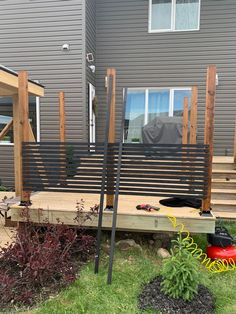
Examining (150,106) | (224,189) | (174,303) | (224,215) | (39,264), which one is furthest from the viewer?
(150,106)

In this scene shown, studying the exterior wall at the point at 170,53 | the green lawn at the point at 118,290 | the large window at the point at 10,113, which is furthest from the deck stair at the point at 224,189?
the large window at the point at 10,113

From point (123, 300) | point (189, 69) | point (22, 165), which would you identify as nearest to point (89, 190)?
point (22, 165)

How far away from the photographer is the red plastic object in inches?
130

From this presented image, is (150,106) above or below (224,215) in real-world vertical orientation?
above

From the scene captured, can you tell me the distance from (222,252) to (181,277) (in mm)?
1076

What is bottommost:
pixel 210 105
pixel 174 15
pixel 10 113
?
pixel 210 105

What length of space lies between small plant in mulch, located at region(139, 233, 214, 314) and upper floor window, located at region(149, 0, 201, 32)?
644 centimetres

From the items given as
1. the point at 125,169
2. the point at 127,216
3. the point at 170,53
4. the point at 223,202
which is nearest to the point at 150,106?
the point at 170,53

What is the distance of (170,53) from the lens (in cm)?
743

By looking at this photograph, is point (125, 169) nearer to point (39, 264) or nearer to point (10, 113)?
point (39, 264)

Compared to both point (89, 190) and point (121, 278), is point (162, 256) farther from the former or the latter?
point (89, 190)

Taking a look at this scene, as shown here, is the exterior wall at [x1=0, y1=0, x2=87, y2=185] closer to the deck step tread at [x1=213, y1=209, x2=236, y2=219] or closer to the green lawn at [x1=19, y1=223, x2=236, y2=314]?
the deck step tread at [x1=213, y1=209, x2=236, y2=219]

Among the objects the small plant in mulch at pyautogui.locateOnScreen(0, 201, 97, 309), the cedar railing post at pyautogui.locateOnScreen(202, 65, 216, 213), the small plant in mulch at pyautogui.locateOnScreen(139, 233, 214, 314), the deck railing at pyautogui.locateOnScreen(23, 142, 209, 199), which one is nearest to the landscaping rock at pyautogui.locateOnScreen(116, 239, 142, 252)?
the small plant in mulch at pyautogui.locateOnScreen(0, 201, 97, 309)

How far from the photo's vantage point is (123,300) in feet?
8.48
